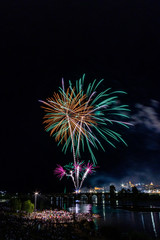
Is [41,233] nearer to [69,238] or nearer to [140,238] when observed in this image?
[69,238]

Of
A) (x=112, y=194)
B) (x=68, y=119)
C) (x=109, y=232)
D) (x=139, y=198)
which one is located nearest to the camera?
(x=109, y=232)

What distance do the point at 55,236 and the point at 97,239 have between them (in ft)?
17.2

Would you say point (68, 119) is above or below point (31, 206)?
above

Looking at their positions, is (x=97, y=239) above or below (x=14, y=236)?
below

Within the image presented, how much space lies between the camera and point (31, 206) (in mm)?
50688

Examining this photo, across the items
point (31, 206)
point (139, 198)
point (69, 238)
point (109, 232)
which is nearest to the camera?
point (69, 238)

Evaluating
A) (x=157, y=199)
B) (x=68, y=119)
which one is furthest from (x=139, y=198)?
(x=68, y=119)

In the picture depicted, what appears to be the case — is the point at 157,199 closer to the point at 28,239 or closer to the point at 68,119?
the point at 68,119

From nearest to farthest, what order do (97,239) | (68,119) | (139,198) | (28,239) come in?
(28,239), (97,239), (68,119), (139,198)

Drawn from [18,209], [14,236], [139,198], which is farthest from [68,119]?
[139,198]

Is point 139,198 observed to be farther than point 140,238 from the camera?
Yes

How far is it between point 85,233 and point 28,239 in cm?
1027

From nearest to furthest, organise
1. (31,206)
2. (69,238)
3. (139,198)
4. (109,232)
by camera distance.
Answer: (69,238)
(109,232)
(31,206)
(139,198)

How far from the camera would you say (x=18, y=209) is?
51.9 meters
